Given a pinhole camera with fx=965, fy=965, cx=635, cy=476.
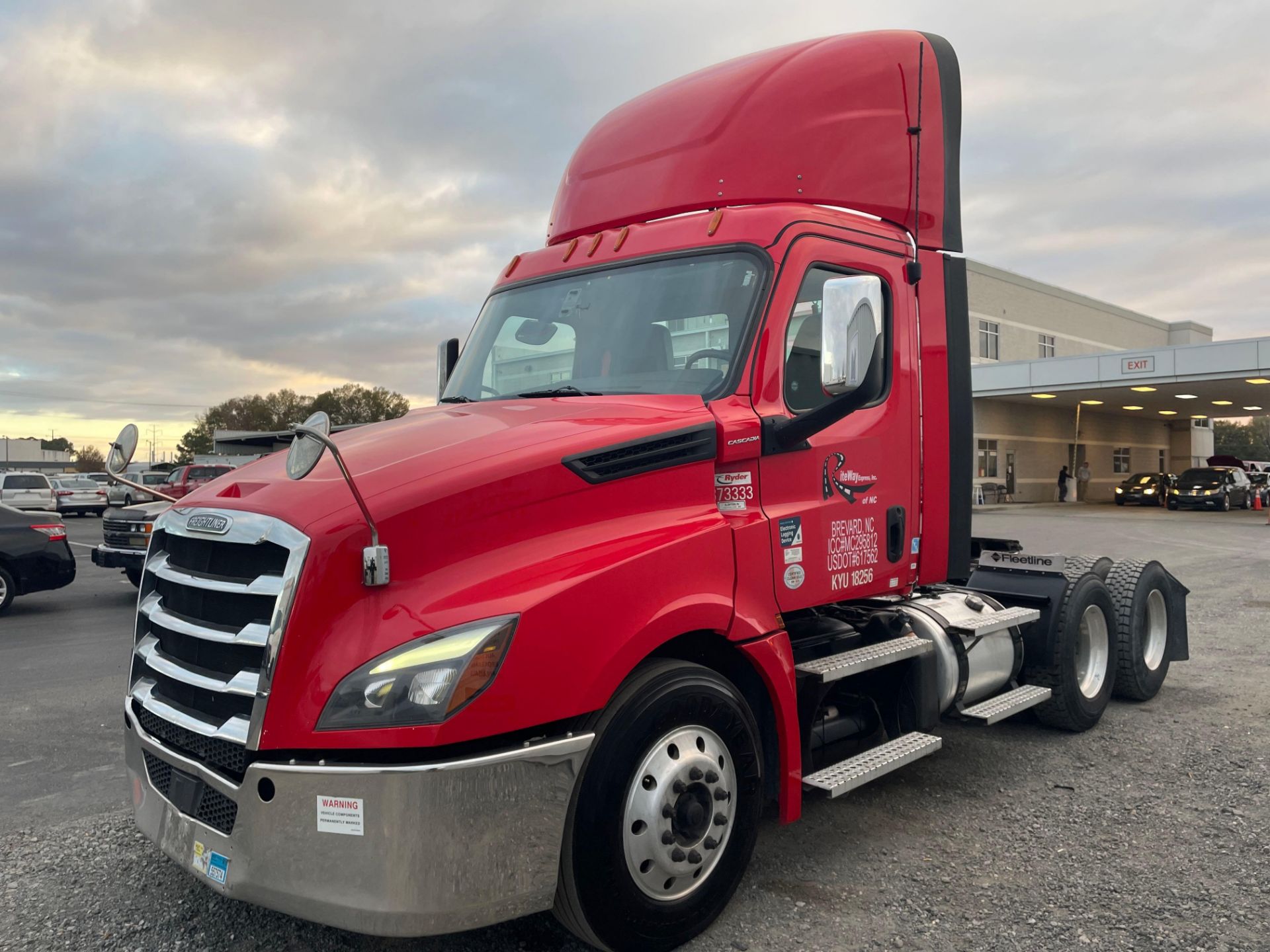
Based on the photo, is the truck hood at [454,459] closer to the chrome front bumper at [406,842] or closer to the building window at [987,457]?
the chrome front bumper at [406,842]

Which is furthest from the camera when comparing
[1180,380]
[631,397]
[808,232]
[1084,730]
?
[1180,380]

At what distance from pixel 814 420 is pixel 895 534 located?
1046mm

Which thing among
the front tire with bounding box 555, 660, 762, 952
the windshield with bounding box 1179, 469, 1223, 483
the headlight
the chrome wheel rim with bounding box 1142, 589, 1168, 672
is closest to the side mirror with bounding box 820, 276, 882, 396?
the front tire with bounding box 555, 660, 762, 952

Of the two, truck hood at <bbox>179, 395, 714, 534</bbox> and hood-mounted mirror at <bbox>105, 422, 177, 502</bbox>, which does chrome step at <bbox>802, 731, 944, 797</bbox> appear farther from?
hood-mounted mirror at <bbox>105, 422, 177, 502</bbox>

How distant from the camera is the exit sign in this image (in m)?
34.2

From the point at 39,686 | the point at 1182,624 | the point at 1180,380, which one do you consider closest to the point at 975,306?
the point at 1180,380

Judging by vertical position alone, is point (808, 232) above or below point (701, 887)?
above

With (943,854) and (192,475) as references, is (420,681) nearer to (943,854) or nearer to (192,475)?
(943,854)

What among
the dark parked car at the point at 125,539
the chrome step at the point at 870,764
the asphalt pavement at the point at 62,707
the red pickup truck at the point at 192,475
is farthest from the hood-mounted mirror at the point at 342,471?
the red pickup truck at the point at 192,475

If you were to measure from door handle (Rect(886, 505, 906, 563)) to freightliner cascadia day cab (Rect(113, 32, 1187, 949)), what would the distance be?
24 mm

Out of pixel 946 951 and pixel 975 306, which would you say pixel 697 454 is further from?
pixel 975 306

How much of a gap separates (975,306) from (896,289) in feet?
147

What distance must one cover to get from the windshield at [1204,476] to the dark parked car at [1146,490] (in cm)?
269

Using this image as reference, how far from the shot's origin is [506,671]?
2877 millimetres
